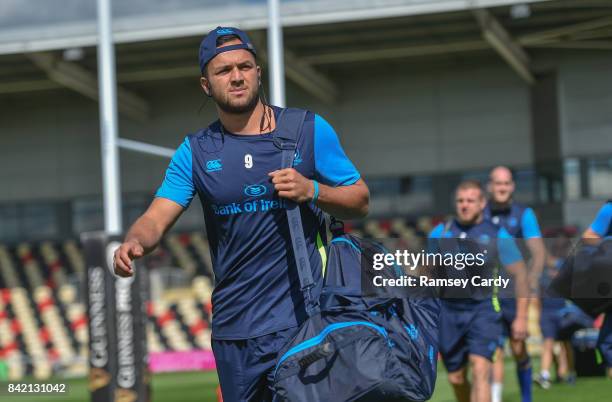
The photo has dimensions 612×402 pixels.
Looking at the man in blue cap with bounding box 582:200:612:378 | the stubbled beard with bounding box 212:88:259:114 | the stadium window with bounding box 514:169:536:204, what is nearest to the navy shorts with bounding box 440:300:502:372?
the man in blue cap with bounding box 582:200:612:378

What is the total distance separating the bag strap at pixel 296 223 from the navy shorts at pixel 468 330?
196 inches

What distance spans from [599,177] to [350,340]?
80.7 feet

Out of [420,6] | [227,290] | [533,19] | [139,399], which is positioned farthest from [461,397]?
[533,19]

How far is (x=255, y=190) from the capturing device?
413 cm

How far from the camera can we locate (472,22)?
981 inches

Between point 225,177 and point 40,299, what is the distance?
24.8 meters

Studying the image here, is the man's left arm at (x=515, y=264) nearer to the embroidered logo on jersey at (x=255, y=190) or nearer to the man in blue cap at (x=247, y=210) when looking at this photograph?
the man in blue cap at (x=247, y=210)

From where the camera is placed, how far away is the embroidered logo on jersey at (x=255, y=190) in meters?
4.12

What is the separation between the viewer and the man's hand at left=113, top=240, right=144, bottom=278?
3850mm

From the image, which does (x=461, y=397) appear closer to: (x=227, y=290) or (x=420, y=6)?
(x=227, y=290)

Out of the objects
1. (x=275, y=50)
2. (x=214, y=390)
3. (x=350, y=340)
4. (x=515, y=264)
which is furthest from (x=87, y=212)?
(x=350, y=340)

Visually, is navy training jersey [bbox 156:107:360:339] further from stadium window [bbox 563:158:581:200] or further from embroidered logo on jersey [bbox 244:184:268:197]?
stadium window [bbox 563:158:581:200]

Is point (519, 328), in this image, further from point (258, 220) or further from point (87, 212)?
point (87, 212)

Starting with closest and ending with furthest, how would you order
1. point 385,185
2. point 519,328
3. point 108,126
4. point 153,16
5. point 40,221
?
point 519,328, point 108,126, point 153,16, point 385,185, point 40,221
